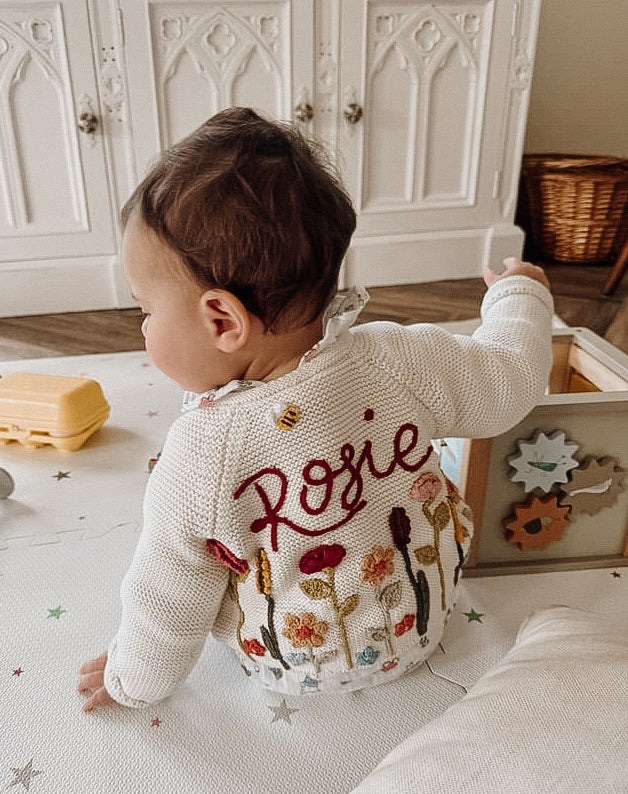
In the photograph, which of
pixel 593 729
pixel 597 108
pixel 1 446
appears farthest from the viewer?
pixel 597 108

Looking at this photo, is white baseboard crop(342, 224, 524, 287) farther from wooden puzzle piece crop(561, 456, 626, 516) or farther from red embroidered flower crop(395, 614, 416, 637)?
red embroidered flower crop(395, 614, 416, 637)

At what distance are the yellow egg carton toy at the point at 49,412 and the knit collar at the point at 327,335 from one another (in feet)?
1.81

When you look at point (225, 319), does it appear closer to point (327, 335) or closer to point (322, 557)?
point (327, 335)

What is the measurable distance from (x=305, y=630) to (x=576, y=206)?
1.84m

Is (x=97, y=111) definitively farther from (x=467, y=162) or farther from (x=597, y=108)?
(x=597, y=108)

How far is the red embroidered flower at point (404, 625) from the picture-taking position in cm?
63

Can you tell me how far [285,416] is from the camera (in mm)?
528

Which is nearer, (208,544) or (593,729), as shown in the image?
(593,729)

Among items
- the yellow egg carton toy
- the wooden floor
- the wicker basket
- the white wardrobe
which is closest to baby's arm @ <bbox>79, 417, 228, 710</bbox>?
the yellow egg carton toy

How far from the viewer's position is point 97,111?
170 centimetres

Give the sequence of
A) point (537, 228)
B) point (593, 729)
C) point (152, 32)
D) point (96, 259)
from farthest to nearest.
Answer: point (537, 228)
point (96, 259)
point (152, 32)
point (593, 729)

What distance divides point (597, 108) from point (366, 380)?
2.22m

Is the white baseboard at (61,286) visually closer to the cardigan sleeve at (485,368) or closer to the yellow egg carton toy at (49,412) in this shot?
the yellow egg carton toy at (49,412)

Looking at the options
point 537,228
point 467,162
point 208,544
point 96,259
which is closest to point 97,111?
point 96,259
